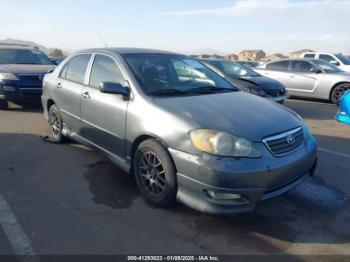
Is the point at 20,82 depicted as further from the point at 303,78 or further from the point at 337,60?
the point at 337,60

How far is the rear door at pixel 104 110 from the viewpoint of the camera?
405 centimetres

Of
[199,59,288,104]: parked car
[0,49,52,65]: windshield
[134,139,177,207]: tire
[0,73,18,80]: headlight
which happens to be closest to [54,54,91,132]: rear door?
[134,139,177,207]: tire

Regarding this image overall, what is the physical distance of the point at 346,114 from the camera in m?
6.68

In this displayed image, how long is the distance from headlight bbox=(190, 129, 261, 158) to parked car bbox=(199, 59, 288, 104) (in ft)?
16.9

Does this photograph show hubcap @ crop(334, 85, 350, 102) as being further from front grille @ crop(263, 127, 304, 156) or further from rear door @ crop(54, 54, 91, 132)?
rear door @ crop(54, 54, 91, 132)

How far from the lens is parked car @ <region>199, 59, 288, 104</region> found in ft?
28.1

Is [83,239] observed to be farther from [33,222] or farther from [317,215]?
[317,215]

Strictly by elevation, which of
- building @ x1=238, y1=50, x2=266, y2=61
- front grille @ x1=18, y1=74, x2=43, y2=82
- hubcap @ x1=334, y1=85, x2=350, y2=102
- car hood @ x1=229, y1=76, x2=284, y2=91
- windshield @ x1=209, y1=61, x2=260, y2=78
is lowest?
building @ x1=238, y1=50, x2=266, y2=61

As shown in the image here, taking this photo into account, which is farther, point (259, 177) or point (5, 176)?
point (5, 176)

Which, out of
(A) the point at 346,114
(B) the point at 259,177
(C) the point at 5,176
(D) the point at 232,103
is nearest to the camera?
(B) the point at 259,177

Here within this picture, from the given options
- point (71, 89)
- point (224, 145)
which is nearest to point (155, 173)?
point (224, 145)

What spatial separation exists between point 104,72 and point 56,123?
185cm

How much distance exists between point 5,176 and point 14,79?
15.1 ft

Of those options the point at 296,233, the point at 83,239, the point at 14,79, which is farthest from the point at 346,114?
the point at 14,79
